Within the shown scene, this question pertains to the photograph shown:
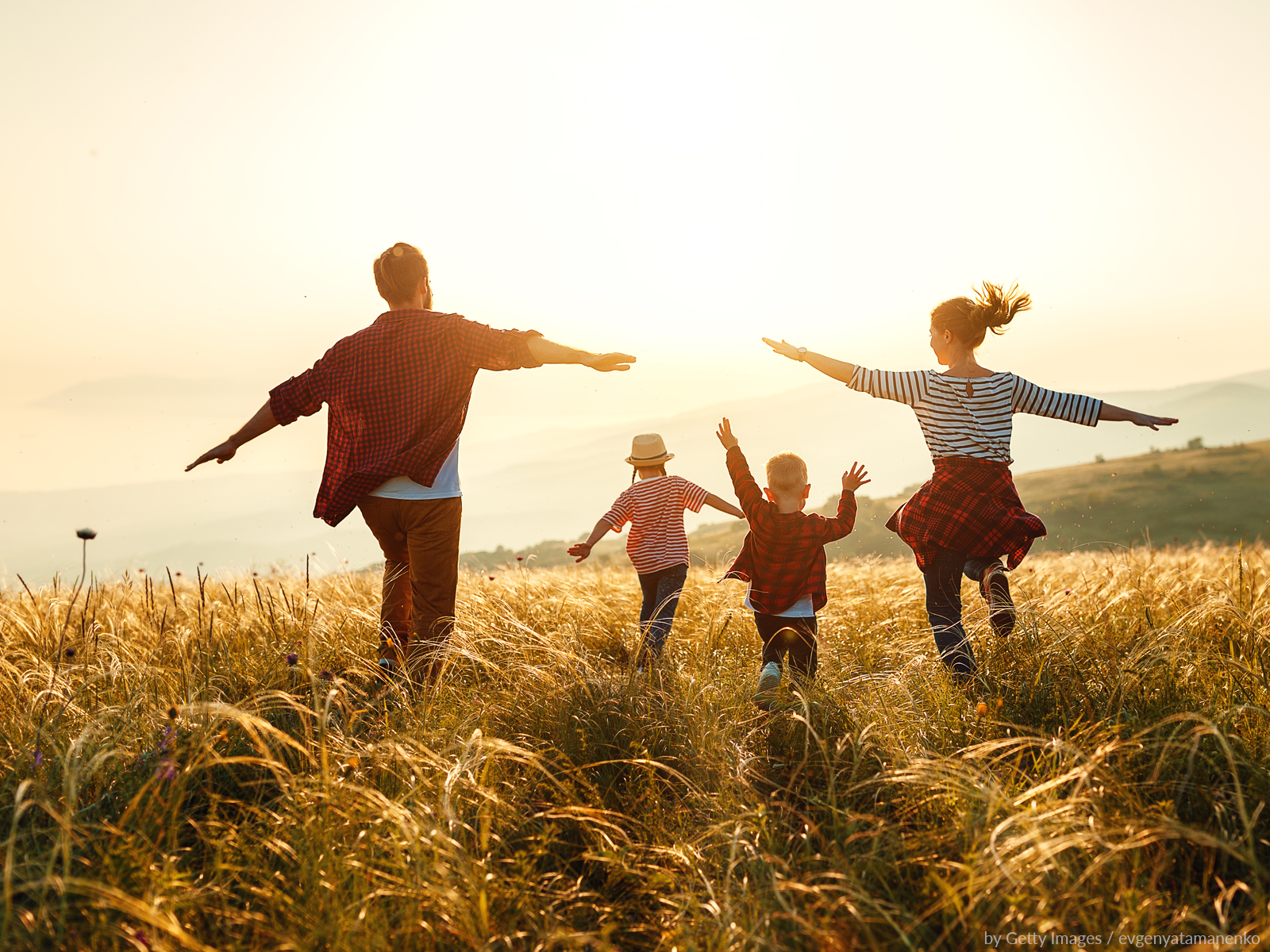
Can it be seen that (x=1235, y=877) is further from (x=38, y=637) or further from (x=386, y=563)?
(x=38, y=637)

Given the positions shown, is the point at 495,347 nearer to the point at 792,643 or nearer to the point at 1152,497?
the point at 792,643

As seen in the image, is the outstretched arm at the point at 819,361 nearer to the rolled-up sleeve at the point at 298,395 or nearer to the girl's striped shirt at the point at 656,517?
the girl's striped shirt at the point at 656,517

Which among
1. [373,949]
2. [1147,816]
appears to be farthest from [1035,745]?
[373,949]

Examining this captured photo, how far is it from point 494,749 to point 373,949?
32.2 inches

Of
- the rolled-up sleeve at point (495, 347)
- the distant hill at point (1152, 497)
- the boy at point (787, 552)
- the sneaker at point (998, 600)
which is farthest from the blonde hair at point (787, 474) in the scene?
the distant hill at point (1152, 497)

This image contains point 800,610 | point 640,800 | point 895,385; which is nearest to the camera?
point 640,800

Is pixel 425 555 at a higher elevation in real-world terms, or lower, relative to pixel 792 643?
higher

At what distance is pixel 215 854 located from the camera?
226cm

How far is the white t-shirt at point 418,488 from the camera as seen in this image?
3990 mm

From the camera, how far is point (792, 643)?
4.27 metres

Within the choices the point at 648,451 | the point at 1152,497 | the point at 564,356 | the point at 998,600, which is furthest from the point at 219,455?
the point at 1152,497

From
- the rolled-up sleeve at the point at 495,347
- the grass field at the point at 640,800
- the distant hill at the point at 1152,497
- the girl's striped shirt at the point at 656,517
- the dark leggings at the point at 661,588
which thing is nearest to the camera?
the grass field at the point at 640,800

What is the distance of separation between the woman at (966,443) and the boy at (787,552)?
457 millimetres

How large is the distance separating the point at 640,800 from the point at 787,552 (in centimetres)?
196
